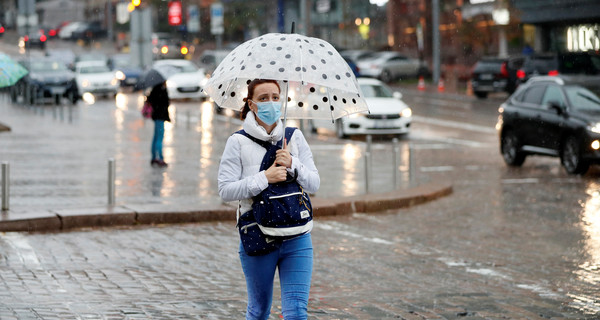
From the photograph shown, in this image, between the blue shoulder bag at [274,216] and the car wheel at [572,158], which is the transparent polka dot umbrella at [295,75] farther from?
the car wheel at [572,158]

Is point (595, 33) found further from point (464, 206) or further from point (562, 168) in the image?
point (464, 206)

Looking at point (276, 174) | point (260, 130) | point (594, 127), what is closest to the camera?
point (276, 174)

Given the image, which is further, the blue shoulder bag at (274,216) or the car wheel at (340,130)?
the car wheel at (340,130)

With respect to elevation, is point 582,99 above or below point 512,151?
above

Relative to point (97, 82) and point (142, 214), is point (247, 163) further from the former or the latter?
point (97, 82)

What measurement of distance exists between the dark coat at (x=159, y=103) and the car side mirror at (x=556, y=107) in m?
6.53

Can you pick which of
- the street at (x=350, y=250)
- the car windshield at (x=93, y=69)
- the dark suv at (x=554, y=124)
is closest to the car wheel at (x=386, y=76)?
the car windshield at (x=93, y=69)

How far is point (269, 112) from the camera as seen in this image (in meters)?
5.66

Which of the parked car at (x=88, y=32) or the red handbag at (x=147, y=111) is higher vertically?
the parked car at (x=88, y=32)

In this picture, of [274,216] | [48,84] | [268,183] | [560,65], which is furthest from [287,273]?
[48,84]

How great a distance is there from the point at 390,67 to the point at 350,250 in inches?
1861

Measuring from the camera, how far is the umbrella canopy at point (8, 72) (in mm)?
14453

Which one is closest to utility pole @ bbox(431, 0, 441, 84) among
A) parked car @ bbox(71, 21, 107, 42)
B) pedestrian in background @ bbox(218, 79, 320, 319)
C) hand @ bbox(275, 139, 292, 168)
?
pedestrian in background @ bbox(218, 79, 320, 319)

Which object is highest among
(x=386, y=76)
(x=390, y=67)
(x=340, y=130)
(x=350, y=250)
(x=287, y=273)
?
(x=287, y=273)
